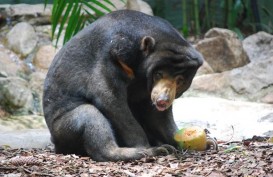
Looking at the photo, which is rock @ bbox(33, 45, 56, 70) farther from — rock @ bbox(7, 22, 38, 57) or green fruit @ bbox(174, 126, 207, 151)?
green fruit @ bbox(174, 126, 207, 151)

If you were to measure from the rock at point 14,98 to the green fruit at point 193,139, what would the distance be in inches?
192

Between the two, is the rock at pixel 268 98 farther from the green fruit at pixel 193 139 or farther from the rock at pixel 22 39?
the rock at pixel 22 39

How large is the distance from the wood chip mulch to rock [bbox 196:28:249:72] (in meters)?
6.29

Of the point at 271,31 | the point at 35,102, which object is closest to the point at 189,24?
the point at 271,31

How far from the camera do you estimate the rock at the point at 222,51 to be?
11.7 m

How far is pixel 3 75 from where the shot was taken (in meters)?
10.6

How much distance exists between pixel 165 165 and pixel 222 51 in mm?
7090

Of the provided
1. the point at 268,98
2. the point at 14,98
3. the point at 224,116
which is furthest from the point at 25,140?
the point at 268,98

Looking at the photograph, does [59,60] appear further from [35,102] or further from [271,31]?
[271,31]

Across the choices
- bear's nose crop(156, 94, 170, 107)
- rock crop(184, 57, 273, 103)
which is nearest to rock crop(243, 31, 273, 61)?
rock crop(184, 57, 273, 103)

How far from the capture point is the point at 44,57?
38.1 ft

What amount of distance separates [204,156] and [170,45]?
99cm

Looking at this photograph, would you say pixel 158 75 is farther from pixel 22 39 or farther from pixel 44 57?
pixel 22 39

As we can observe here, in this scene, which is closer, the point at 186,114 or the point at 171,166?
the point at 171,166
